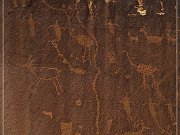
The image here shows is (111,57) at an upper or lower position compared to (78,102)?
upper

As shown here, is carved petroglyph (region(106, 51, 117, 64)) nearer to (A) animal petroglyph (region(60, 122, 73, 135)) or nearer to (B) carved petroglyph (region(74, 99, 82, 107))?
(B) carved petroglyph (region(74, 99, 82, 107))

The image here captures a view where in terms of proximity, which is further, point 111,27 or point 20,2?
point 111,27

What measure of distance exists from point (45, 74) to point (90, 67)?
274mm

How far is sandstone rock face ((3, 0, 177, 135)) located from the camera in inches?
81.1

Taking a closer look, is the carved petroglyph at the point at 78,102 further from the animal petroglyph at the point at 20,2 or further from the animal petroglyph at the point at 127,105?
the animal petroglyph at the point at 20,2

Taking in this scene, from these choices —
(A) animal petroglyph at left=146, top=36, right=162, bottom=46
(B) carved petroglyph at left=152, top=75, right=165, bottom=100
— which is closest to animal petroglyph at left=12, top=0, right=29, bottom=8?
(A) animal petroglyph at left=146, top=36, right=162, bottom=46

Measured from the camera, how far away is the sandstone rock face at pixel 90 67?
2.06m

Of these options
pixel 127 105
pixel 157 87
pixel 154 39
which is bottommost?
pixel 127 105

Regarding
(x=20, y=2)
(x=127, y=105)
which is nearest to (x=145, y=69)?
(x=127, y=105)

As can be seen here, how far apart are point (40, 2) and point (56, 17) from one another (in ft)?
0.42

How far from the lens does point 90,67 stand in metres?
2.14

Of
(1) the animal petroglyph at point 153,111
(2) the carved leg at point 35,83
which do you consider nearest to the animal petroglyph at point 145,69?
(1) the animal petroglyph at point 153,111

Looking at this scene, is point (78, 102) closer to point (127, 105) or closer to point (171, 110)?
point (127, 105)

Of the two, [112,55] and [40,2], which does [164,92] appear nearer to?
[112,55]
